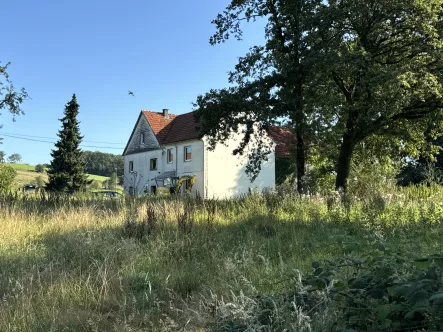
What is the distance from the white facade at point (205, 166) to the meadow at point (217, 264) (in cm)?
2232

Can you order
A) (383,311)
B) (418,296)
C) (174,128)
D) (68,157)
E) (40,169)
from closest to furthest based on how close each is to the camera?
1. (418,296)
2. (383,311)
3. (174,128)
4. (68,157)
5. (40,169)

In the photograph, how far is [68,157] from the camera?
44.9 m

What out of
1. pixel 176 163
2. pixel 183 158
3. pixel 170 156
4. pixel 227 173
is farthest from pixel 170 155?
pixel 227 173

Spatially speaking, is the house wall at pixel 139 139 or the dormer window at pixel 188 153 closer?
the dormer window at pixel 188 153

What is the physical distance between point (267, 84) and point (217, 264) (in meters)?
12.1

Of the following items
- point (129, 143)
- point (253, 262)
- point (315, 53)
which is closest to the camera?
point (253, 262)

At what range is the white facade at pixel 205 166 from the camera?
33191mm

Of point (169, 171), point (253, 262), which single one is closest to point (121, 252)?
point (253, 262)

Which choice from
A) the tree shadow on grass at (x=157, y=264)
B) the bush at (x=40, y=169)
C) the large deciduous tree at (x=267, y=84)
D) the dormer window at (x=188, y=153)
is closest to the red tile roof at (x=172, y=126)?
the dormer window at (x=188, y=153)

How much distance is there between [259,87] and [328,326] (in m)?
14.0

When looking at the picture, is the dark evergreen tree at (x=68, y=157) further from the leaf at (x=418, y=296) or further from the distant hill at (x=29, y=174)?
the leaf at (x=418, y=296)

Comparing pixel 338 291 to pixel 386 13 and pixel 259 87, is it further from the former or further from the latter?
pixel 386 13

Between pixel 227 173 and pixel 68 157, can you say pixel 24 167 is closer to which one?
pixel 68 157

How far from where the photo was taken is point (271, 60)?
15734 mm
